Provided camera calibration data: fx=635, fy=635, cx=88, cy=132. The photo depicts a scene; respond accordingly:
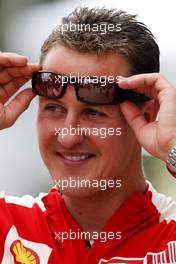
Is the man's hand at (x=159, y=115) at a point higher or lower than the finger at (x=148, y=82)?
lower

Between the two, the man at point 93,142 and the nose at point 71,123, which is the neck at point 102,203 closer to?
the man at point 93,142

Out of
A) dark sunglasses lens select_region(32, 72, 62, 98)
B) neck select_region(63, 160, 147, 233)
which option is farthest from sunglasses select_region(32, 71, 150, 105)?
neck select_region(63, 160, 147, 233)

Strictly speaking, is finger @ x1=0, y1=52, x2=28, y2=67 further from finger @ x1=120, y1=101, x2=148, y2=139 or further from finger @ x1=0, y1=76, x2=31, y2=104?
finger @ x1=120, y1=101, x2=148, y2=139

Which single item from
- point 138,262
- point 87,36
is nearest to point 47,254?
point 138,262

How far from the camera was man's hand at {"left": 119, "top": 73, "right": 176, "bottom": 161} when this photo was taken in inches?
40.0

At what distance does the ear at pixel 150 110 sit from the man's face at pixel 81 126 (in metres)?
0.04

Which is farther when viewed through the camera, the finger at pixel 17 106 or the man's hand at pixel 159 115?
the finger at pixel 17 106

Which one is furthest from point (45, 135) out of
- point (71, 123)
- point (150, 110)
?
point (150, 110)

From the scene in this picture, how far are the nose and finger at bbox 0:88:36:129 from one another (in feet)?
0.28

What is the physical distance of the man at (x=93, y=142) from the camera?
1077 millimetres

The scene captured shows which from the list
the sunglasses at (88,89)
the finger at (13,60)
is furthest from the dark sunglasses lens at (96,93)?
the finger at (13,60)

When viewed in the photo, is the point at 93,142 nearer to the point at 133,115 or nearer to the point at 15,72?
the point at 133,115

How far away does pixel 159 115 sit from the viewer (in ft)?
3.38

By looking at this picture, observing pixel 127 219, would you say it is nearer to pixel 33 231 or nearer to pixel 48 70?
pixel 33 231
